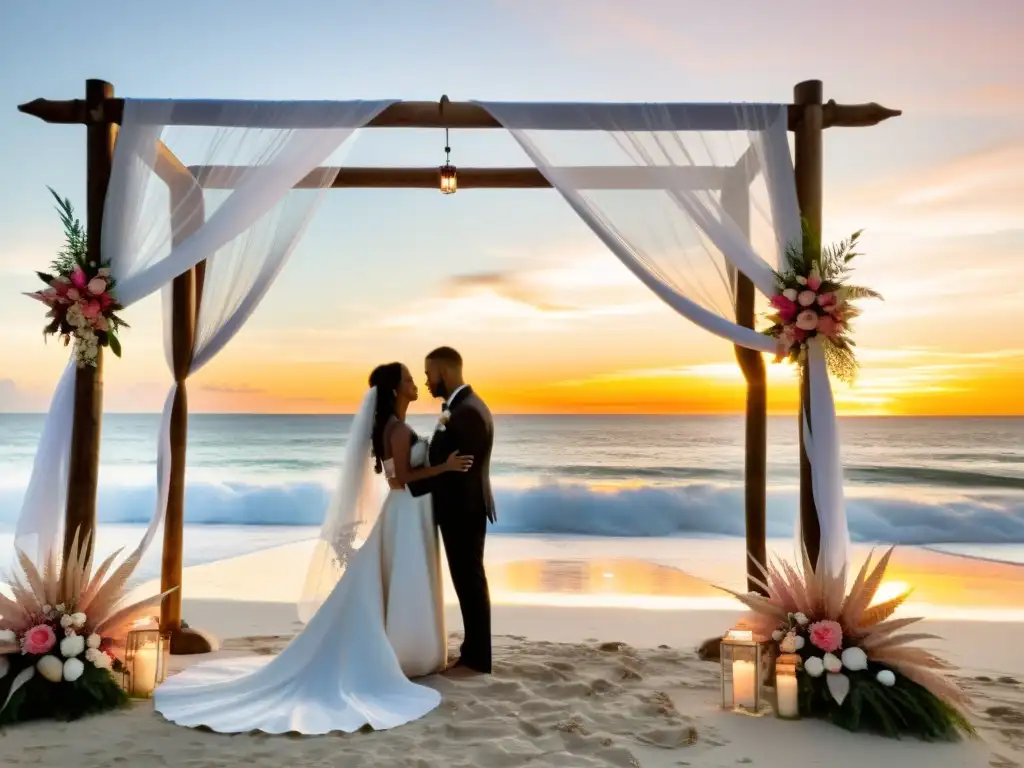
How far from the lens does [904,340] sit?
698 inches

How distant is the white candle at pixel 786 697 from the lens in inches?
162

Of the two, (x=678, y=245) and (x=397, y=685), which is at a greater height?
(x=678, y=245)

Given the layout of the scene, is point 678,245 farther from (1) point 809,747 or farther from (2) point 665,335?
(2) point 665,335

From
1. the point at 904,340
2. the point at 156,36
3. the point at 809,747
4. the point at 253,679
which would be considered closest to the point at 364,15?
the point at 156,36

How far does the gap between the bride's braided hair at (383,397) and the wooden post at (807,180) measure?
209cm

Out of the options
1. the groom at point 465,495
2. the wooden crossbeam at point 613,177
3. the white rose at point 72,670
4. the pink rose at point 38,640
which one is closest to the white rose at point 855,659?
the groom at point 465,495

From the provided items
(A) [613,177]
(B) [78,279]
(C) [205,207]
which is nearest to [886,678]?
(A) [613,177]

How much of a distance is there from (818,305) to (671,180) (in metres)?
0.96

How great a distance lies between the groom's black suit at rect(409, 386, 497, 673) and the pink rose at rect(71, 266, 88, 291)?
6.18 feet

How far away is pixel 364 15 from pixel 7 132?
5.09 meters

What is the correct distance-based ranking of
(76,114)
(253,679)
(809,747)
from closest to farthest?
(809,747)
(253,679)
(76,114)

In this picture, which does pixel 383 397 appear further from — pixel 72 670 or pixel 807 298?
pixel 807 298

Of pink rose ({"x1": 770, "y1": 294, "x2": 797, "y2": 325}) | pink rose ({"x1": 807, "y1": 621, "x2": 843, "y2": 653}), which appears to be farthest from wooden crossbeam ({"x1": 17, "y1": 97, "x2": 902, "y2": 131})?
pink rose ({"x1": 807, "y1": 621, "x2": 843, "y2": 653})

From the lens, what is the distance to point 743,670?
4.20 metres
